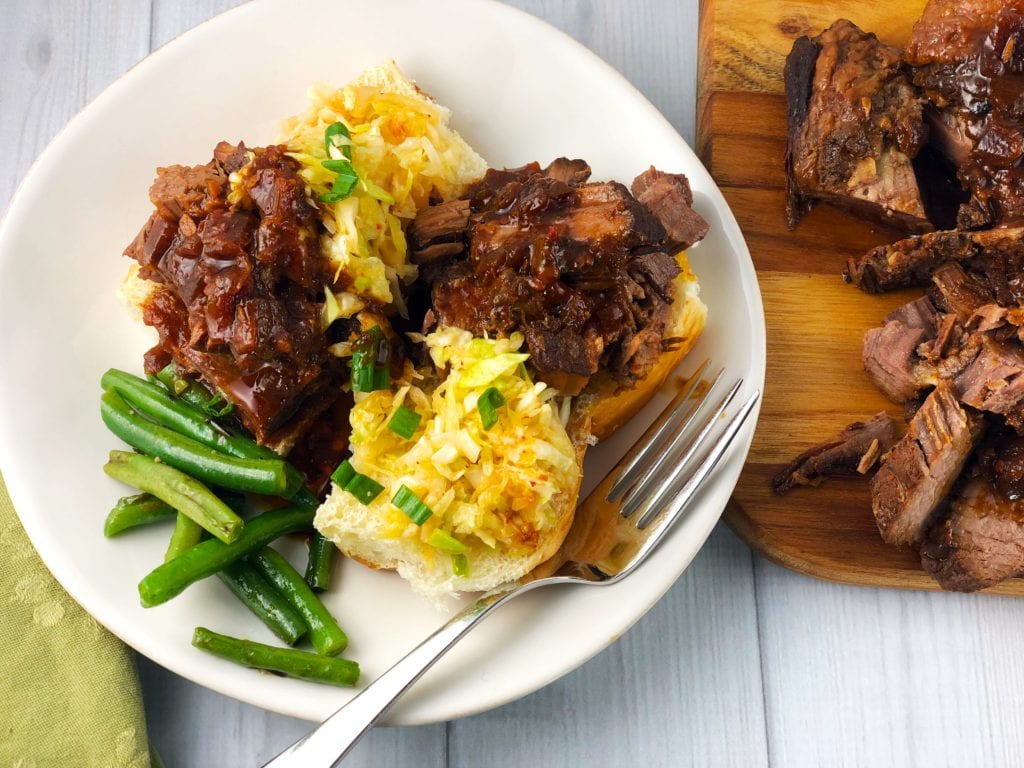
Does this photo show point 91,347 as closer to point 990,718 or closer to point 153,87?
point 153,87

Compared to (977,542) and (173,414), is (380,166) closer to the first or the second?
(173,414)

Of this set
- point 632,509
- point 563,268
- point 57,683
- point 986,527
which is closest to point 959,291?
point 986,527

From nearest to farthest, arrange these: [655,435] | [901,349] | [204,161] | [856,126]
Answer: [655,435] < [204,161] < [901,349] < [856,126]

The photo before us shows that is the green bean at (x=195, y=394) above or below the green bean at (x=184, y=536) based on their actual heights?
above

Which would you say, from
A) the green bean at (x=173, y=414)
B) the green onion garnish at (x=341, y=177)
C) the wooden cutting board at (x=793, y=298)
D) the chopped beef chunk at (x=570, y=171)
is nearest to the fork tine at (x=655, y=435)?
the wooden cutting board at (x=793, y=298)

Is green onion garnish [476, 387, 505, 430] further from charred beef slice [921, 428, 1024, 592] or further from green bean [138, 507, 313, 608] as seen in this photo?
charred beef slice [921, 428, 1024, 592]

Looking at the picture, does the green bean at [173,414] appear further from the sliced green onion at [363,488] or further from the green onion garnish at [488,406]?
the green onion garnish at [488,406]

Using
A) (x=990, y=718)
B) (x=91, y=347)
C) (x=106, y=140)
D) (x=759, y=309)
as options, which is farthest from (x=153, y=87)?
(x=990, y=718)
